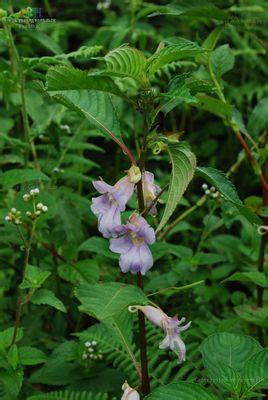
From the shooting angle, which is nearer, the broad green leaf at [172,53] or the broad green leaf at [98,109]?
the broad green leaf at [172,53]

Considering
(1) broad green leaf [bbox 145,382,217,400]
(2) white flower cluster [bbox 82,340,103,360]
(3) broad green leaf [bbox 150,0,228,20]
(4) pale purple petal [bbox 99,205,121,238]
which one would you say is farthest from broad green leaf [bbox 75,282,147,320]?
(3) broad green leaf [bbox 150,0,228,20]

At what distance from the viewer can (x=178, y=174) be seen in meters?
1.55

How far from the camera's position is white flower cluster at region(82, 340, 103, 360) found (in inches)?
85.4

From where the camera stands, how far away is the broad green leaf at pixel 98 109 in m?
1.69

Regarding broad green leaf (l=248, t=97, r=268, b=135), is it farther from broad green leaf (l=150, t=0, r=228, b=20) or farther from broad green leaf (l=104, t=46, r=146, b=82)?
broad green leaf (l=104, t=46, r=146, b=82)

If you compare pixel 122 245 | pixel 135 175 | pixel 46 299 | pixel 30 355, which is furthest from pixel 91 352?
pixel 135 175

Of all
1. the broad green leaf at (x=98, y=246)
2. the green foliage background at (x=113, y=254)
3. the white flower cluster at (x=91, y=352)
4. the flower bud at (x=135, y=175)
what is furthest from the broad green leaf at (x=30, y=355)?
the flower bud at (x=135, y=175)

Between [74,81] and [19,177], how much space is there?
2.44 ft

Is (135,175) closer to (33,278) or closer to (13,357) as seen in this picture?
(33,278)

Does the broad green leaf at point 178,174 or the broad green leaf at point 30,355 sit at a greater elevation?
the broad green leaf at point 178,174

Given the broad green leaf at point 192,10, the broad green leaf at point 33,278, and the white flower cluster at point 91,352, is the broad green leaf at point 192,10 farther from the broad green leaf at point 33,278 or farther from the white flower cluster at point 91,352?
the white flower cluster at point 91,352

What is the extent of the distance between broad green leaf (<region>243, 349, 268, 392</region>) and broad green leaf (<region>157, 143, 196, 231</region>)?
1.39 ft

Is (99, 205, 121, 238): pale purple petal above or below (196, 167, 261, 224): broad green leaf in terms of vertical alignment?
below

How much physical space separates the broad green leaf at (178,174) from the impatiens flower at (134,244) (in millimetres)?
126
